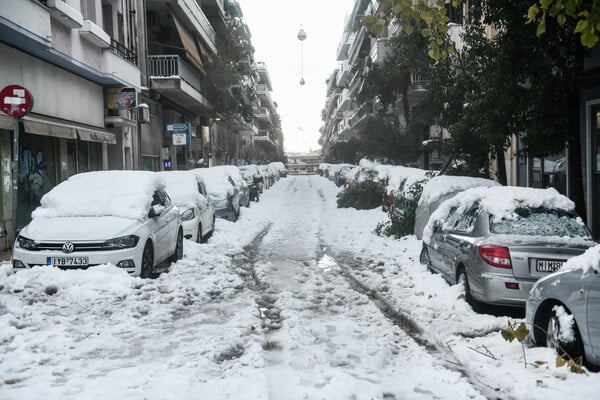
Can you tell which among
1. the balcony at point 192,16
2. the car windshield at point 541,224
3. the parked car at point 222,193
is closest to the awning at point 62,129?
the parked car at point 222,193

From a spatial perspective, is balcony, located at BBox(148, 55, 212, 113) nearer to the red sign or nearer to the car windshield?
the red sign

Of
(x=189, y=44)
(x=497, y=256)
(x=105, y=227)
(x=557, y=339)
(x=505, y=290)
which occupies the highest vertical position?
(x=189, y=44)

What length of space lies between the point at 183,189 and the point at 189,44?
59.4 ft

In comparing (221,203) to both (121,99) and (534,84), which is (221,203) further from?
Answer: (534,84)

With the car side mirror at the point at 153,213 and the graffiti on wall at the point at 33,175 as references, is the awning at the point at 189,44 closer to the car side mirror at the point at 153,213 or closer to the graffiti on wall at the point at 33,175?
the graffiti on wall at the point at 33,175

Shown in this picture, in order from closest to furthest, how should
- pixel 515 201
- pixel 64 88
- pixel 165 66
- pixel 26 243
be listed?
pixel 515 201
pixel 26 243
pixel 64 88
pixel 165 66

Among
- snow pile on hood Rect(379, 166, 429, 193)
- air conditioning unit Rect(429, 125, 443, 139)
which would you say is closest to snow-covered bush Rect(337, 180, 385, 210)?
snow pile on hood Rect(379, 166, 429, 193)

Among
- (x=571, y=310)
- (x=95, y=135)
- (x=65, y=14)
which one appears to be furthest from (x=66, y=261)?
(x=95, y=135)

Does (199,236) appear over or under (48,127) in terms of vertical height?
under

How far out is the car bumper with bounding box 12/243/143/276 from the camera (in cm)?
881

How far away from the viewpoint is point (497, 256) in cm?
714

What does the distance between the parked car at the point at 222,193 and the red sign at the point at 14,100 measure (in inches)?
305

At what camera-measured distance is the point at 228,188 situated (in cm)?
2000

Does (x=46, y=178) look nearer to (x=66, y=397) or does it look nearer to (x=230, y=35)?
(x=66, y=397)
